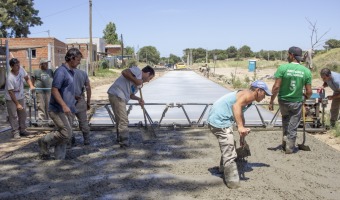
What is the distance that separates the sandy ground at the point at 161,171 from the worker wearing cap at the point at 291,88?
436 millimetres

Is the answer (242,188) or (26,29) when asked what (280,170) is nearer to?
(242,188)

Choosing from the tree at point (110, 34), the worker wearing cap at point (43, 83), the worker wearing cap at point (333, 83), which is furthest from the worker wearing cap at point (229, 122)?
the tree at point (110, 34)

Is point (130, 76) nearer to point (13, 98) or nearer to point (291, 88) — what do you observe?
point (13, 98)

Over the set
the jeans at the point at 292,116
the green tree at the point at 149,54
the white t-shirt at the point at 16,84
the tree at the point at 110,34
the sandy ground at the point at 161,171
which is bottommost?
the sandy ground at the point at 161,171

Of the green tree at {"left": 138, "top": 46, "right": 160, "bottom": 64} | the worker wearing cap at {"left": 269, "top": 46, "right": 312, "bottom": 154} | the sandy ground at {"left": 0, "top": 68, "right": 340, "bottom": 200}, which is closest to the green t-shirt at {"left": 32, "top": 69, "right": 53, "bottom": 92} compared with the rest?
the sandy ground at {"left": 0, "top": 68, "right": 340, "bottom": 200}

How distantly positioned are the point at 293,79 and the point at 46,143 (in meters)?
4.14

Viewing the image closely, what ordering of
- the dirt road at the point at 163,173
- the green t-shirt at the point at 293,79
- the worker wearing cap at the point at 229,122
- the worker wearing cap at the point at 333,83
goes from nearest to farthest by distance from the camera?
the dirt road at the point at 163,173 < the worker wearing cap at the point at 229,122 < the green t-shirt at the point at 293,79 < the worker wearing cap at the point at 333,83

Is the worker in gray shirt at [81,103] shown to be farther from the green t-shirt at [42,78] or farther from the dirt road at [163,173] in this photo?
the green t-shirt at [42,78]

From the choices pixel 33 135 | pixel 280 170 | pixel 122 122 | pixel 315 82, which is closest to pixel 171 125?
pixel 122 122

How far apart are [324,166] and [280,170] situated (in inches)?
32.8

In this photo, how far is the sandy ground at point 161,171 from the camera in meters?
4.70

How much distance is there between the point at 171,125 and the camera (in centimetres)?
903

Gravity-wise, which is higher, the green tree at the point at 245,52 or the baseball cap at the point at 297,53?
the green tree at the point at 245,52

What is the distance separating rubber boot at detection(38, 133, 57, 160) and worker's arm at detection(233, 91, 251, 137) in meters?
2.87
